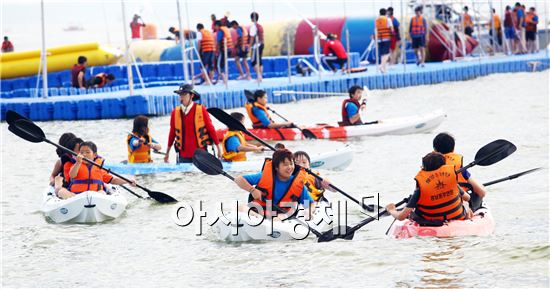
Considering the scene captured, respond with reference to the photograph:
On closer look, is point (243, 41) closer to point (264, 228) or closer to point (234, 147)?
point (234, 147)

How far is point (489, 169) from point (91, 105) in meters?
9.97

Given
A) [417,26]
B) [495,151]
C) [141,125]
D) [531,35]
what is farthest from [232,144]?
[531,35]

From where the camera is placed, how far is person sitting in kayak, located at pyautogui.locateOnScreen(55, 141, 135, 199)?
1060 centimetres

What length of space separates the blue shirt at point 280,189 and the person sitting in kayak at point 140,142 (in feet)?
11.6

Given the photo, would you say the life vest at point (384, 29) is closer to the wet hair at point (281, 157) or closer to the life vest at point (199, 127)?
the life vest at point (199, 127)

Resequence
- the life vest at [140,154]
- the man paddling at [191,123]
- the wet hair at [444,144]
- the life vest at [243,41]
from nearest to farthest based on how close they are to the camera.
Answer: the wet hair at [444,144], the man paddling at [191,123], the life vest at [140,154], the life vest at [243,41]

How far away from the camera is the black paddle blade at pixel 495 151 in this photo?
31.3ft

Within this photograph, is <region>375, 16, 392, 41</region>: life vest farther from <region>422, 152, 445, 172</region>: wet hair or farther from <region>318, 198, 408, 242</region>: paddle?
<region>422, 152, 445, 172</region>: wet hair

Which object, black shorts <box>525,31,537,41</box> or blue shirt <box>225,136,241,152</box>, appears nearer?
blue shirt <box>225,136,241,152</box>

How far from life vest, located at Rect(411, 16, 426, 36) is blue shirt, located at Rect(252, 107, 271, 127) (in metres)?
9.91

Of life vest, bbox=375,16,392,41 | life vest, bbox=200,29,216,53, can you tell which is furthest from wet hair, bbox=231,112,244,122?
life vest, bbox=375,16,392,41

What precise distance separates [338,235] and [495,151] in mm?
1587

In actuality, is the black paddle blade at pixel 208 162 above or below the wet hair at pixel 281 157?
below

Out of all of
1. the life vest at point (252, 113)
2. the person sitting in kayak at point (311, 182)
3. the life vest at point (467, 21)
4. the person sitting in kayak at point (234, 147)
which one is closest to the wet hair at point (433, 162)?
the person sitting in kayak at point (311, 182)
